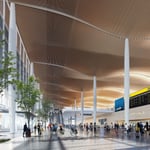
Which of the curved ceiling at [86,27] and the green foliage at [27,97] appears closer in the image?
the curved ceiling at [86,27]

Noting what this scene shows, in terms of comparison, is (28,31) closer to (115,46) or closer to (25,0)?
(25,0)

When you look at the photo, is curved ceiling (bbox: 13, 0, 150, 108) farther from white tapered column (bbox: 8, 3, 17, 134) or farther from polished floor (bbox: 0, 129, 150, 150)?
polished floor (bbox: 0, 129, 150, 150)

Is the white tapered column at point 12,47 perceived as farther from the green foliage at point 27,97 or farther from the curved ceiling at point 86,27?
the green foliage at point 27,97

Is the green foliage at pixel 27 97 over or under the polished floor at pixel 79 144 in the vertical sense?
over

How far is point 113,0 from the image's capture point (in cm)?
2675

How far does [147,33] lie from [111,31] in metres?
3.56

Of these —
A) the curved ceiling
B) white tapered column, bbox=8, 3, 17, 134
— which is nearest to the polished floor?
white tapered column, bbox=8, 3, 17, 134

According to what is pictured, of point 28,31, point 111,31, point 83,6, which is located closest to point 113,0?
point 83,6

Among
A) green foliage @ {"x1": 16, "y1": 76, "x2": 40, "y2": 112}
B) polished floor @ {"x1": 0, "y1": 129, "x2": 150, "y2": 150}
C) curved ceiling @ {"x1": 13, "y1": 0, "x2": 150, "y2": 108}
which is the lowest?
polished floor @ {"x1": 0, "y1": 129, "x2": 150, "y2": 150}

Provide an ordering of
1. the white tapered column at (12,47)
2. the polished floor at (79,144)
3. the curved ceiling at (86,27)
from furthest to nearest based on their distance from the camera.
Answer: the white tapered column at (12,47) < the curved ceiling at (86,27) < the polished floor at (79,144)

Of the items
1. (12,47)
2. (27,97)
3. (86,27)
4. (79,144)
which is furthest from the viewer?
(27,97)

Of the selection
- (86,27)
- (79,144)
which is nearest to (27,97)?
(86,27)

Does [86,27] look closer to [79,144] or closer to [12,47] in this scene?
[12,47]

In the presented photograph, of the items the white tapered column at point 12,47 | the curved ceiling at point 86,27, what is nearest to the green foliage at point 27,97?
the white tapered column at point 12,47
